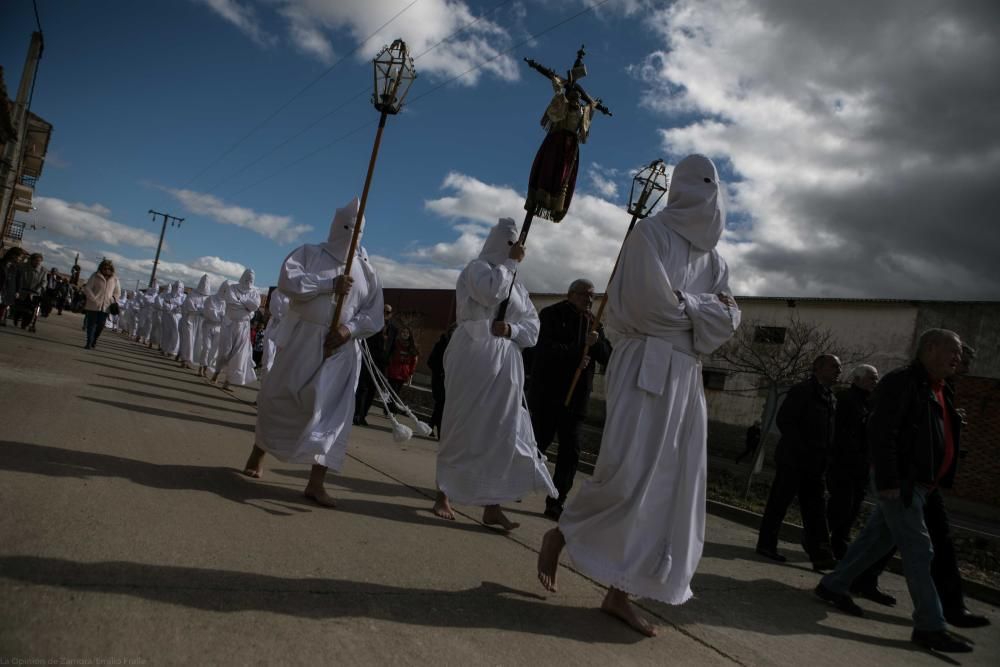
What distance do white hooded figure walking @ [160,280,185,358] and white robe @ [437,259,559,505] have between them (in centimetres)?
1807

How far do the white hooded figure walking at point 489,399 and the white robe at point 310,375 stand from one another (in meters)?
0.76

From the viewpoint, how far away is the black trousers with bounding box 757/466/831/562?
20.6 ft

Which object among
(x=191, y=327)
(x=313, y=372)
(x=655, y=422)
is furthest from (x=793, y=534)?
(x=191, y=327)

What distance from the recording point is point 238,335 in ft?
44.8

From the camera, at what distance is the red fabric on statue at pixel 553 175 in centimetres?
614

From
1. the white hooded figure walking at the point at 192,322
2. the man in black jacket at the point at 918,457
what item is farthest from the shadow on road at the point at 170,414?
the white hooded figure walking at the point at 192,322

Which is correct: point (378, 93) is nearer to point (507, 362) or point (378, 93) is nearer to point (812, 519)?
point (507, 362)

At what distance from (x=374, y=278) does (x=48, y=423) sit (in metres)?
3.06

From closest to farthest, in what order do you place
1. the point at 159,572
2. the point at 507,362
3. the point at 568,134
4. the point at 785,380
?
the point at 159,572 < the point at 507,362 < the point at 568,134 < the point at 785,380

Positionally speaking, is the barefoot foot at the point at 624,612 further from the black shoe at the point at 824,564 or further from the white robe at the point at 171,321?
the white robe at the point at 171,321

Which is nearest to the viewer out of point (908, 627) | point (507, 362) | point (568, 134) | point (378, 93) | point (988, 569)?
point (908, 627)

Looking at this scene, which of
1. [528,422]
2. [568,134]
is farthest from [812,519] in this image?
[568,134]

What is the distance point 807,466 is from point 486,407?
317cm

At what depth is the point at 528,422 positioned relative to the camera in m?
5.44
